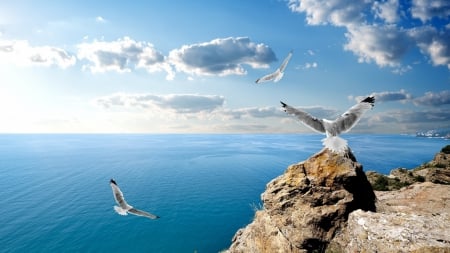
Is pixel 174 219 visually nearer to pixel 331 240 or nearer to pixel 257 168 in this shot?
pixel 331 240

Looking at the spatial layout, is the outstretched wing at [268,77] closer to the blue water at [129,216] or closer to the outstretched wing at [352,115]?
the outstretched wing at [352,115]

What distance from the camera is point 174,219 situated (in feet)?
216

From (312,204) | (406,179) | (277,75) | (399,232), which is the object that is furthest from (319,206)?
(406,179)

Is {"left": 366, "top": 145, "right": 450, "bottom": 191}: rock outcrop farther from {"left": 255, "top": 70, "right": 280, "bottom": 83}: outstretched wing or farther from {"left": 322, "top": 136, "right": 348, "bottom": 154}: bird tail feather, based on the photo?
{"left": 322, "top": 136, "right": 348, "bottom": 154}: bird tail feather

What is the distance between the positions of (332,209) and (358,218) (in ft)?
12.2

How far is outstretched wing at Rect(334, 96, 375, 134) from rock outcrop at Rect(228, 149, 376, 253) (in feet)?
25.9

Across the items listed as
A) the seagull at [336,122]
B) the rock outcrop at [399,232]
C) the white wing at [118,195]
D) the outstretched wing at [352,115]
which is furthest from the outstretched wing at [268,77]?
the white wing at [118,195]

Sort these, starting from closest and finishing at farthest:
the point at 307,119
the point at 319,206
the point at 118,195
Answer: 1. the point at 307,119
2. the point at 118,195
3. the point at 319,206

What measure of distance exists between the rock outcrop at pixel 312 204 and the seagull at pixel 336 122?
7.81 metres

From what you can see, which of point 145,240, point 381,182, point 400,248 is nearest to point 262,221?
point 400,248

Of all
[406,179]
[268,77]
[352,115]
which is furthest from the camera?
[406,179]

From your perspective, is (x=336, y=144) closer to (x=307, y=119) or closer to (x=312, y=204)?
(x=307, y=119)

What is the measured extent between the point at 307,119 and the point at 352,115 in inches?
54.6

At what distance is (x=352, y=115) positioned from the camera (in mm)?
8500
